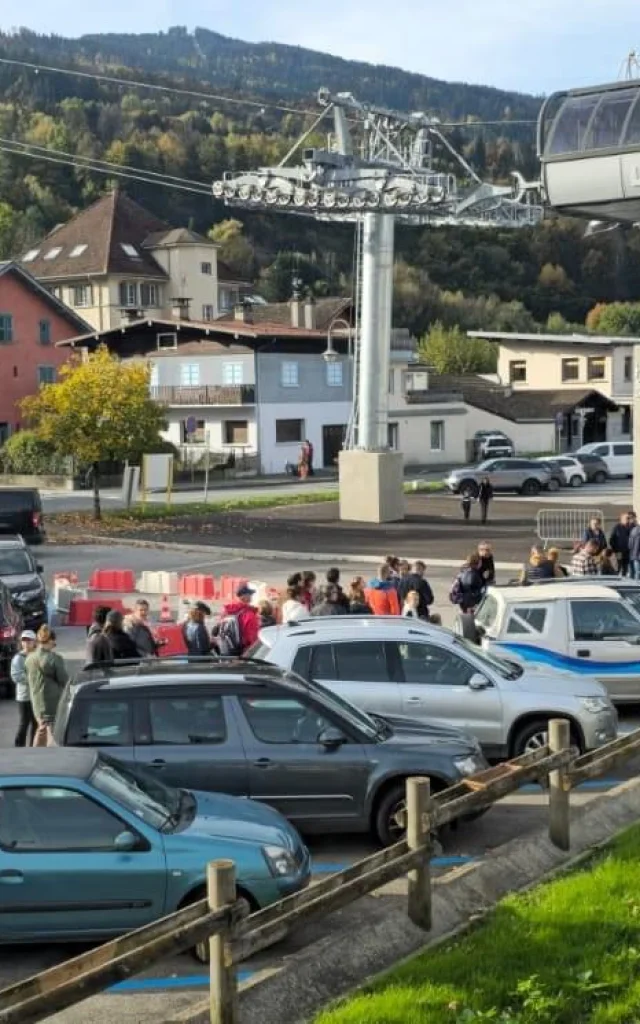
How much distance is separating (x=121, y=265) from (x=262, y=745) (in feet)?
292

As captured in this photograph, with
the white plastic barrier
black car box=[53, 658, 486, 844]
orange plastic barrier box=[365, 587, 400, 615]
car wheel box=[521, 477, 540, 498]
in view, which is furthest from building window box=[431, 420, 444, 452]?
black car box=[53, 658, 486, 844]

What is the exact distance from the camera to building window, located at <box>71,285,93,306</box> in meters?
95.8

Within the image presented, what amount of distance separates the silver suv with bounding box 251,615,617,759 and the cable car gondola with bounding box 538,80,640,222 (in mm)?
15774

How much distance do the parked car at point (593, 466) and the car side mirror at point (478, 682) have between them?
44088mm

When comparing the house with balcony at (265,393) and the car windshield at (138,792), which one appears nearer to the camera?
the car windshield at (138,792)

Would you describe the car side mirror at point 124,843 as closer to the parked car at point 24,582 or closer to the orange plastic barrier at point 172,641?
the orange plastic barrier at point 172,641

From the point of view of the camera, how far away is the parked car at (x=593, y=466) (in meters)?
57.0

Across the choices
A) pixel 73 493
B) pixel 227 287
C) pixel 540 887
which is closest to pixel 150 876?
pixel 540 887

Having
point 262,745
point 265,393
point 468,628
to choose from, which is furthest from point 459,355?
point 262,745

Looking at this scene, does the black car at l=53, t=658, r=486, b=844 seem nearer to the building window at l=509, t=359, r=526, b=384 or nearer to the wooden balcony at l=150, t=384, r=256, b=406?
the wooden balcony at l=150, t=384, r=256, b=406

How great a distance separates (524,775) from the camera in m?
9.37

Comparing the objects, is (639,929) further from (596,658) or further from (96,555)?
(96,555)

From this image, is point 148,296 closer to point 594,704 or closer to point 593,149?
point 593,149

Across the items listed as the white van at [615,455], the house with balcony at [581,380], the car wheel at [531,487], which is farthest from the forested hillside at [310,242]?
the car wheel at [531,487]
